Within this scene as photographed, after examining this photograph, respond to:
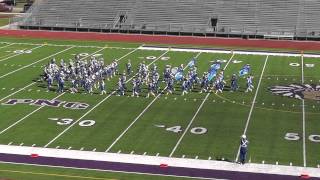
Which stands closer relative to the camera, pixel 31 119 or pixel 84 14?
pixel 31 119

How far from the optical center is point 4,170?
55.5 ft

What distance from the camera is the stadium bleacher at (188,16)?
45.9m

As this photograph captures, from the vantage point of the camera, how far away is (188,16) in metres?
48.5

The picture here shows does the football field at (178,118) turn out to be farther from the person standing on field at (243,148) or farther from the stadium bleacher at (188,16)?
the stadium bleacher at (188,16)

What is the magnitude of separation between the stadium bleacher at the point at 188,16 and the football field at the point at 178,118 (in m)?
13.8

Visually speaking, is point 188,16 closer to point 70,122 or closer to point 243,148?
point 70,122

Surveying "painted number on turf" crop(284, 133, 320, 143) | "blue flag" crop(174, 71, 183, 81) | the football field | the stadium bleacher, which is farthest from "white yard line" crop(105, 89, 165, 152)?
the stadium bleacher

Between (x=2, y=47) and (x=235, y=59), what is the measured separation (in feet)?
50.9

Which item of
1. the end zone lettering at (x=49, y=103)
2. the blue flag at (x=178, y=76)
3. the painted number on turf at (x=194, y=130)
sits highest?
the blue flag at (x=178, y=76)

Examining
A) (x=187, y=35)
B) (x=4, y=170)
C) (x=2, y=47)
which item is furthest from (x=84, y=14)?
(x=4, y=170)

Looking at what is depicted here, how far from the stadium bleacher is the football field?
45.2ft

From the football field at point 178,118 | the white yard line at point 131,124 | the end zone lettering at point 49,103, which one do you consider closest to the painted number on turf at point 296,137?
the football field at point 178,118

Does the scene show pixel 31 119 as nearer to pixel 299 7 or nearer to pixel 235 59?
pixel 235 59

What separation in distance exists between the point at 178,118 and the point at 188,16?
89.2 feet
